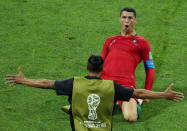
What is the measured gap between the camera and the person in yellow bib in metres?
4.73

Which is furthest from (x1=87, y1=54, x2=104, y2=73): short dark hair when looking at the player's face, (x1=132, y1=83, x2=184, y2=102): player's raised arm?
the player's face

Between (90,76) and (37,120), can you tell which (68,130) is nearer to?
A: (37,120)

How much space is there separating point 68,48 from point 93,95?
434 centimetres

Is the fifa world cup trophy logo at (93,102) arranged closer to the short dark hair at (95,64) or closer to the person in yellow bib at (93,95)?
the person in yellow bib at (93,95)

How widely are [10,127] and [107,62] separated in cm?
200

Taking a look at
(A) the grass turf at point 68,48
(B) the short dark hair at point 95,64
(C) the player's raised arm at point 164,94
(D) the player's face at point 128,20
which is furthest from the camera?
(D) the player's face at point 128,20

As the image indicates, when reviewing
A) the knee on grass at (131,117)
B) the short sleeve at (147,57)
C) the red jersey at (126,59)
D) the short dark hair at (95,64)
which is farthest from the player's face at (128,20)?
the short dark hair at (95,64)

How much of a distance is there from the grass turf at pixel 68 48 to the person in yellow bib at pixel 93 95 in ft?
5.07

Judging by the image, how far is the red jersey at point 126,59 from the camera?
6.91 m

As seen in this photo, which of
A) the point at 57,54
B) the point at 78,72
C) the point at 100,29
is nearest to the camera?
the point at 78,72

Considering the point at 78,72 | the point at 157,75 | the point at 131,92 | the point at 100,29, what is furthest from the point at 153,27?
the point at 131,92

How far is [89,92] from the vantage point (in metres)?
4.73

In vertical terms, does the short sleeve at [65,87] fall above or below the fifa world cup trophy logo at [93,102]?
above

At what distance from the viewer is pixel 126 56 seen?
7020 mm
